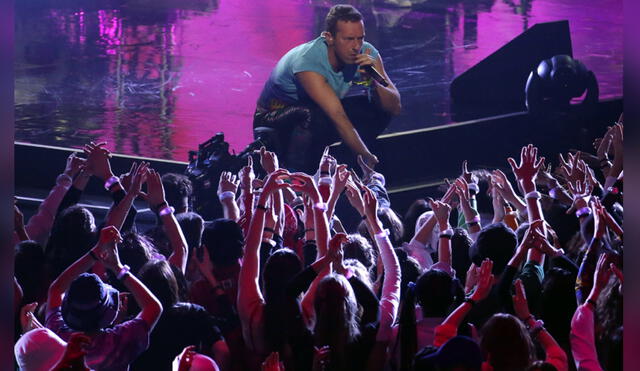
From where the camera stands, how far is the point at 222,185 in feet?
12.0

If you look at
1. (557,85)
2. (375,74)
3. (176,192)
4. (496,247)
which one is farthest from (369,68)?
(496,247)

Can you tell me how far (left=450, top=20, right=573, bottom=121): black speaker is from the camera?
527cm

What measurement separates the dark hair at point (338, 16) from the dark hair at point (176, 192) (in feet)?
4.46

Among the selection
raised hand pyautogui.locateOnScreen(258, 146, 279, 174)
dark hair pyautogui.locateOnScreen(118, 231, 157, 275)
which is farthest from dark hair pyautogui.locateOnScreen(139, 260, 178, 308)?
raised hand pyautogui.locateOnScreen(258, 146, 279, 174)

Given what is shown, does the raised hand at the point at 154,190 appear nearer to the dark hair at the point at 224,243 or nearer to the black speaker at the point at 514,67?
the dark hair at the point at 224,243

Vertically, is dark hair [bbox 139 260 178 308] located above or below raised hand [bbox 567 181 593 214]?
below

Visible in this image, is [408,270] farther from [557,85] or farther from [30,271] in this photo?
[557,85]

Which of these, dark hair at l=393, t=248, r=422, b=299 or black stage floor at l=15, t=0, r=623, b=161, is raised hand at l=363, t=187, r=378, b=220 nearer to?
dark hair at l=393, t=248, r=422, b=299

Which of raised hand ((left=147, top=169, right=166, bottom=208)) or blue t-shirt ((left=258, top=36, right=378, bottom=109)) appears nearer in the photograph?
raised hand ((left=147, top=169, right=166, bottom=208))

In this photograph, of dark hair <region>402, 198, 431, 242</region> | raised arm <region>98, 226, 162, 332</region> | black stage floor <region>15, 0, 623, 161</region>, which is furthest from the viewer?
black stage floor <region>15, 0, 623, 161</region>

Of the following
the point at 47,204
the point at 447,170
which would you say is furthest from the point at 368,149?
the point at 47,204

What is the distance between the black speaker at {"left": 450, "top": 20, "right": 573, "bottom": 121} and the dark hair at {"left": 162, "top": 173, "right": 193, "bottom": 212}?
→ 1.97 metres

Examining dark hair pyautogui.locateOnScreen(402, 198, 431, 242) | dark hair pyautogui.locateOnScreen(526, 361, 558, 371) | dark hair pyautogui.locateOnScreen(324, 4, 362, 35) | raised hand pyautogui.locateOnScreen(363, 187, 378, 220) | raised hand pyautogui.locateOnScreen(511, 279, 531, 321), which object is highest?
dark hair pyautogui.locateOnScreen(324, 4, 362, 35)

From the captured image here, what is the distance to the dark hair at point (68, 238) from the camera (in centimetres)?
328
